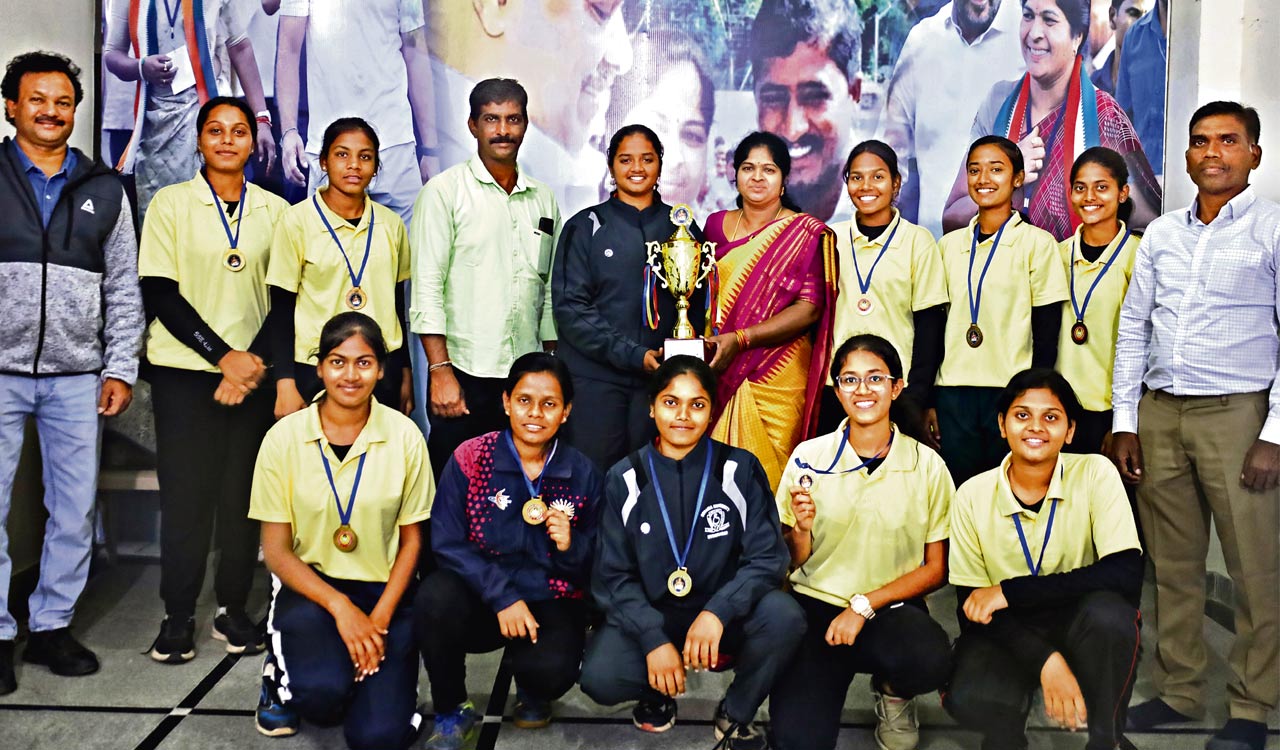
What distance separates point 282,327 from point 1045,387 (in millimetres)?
2163

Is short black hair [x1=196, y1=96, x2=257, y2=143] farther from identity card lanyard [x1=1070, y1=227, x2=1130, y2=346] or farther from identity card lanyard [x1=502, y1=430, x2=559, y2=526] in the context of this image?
identity card lanyard [x1=1070, y1=227, x2=1130, y2=346]

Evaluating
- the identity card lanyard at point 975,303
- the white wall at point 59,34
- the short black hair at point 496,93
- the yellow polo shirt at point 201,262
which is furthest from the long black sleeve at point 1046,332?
the white wall at point 59,34

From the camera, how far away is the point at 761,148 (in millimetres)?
3045

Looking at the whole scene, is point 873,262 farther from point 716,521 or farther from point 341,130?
point 341,130

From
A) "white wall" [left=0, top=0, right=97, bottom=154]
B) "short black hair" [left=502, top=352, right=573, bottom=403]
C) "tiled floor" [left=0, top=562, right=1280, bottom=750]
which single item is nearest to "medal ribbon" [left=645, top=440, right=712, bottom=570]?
"short black hair" [left=502, top=352, right=573, bottom=403]

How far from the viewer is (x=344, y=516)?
2.53 m

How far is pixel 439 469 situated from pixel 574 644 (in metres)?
1.05

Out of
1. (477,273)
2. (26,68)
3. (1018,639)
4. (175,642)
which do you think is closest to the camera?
(1018,639)

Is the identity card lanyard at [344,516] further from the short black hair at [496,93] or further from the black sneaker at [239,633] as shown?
the short black hair at [496,93]

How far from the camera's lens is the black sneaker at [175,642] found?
290 cm

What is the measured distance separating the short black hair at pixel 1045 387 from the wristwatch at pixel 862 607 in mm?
579

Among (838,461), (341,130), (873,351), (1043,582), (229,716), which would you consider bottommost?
(229,716)

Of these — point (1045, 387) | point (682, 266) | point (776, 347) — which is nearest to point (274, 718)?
point (682, 266)

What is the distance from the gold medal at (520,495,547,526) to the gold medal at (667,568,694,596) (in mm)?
353
